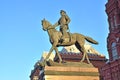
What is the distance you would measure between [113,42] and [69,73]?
40.1 m

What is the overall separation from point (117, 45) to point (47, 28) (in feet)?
124

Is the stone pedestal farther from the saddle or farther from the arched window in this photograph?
the arched window

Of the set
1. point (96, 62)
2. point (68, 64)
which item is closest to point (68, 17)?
point (68, 64)

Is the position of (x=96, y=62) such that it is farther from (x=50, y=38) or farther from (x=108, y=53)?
(x=50, y=38)

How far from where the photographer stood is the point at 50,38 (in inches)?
797

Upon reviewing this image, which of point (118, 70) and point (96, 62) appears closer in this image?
point (118, 70)

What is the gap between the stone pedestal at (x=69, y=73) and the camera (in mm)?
18812

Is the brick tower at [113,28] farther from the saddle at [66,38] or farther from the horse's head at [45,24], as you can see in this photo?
the horse's head at [45,24]

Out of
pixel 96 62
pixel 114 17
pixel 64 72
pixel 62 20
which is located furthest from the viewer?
pixel 96 62

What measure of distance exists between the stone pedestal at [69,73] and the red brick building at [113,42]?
117 feet

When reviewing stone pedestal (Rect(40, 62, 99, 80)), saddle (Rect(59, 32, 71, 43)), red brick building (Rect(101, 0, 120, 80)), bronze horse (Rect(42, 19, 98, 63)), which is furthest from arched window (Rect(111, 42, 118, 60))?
stone pedestal (Rect(40, 62, 99, 80))

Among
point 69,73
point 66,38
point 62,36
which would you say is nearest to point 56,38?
point 62,36

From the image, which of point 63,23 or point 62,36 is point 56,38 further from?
point 63,23

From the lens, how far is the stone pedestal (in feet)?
61.7
